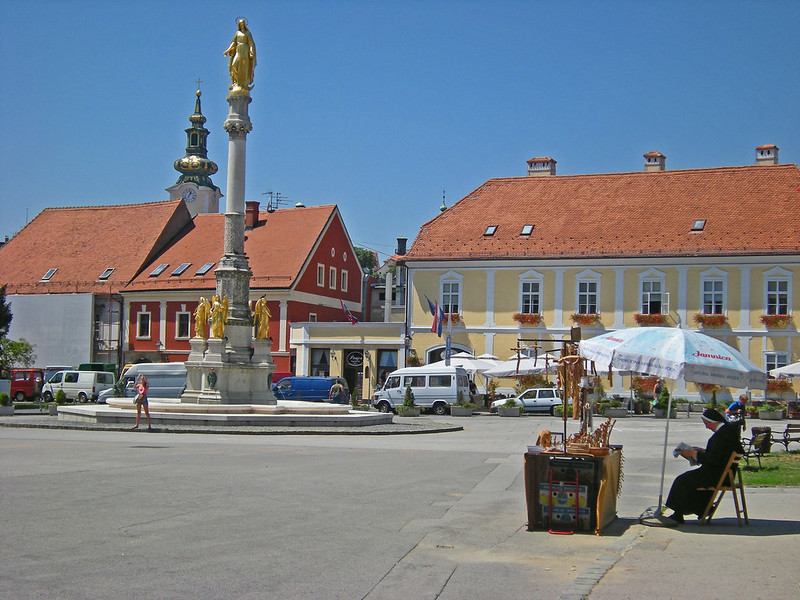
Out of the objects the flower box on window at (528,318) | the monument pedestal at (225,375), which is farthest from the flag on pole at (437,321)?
the monument pedestal at (225,375)

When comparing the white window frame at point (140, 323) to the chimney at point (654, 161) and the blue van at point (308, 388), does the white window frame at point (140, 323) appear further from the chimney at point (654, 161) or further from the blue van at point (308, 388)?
the chimney at point (654, 161)

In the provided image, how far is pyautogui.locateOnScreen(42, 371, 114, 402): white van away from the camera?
47.0 meters

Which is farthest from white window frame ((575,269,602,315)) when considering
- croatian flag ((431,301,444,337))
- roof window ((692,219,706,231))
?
croatian flag ((431,301,444,337))

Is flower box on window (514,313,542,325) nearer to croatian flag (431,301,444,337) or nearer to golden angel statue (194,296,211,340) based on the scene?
croatian flag (431,301,444,337)

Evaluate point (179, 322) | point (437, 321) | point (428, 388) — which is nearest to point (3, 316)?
point (179, 322)

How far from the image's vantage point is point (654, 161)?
53.8 meters

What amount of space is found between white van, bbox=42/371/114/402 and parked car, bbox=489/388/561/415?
1978 cm

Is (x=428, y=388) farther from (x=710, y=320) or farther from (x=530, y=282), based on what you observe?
(x=710, y=320)

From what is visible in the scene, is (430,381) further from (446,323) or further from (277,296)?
(277,296)

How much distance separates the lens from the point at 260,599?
7312mm

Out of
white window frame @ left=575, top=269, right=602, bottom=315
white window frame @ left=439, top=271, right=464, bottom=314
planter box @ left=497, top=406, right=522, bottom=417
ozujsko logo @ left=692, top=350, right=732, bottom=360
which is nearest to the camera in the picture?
ozujsko logo @ left=692, top=350, right=732, bottom=360

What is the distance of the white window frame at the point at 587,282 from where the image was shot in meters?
47.7

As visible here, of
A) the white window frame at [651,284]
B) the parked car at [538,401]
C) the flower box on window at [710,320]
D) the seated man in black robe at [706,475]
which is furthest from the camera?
the white window frame at [651,284]

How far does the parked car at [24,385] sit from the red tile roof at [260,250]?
8524 mm
